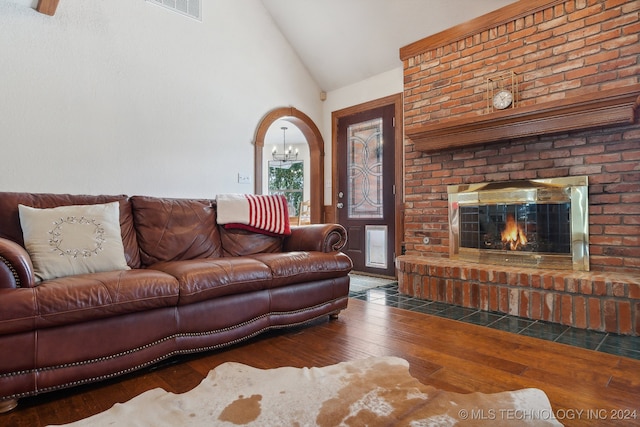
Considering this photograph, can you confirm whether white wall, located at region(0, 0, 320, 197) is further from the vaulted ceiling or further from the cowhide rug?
the cowhide rug

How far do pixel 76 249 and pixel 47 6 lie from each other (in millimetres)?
1989

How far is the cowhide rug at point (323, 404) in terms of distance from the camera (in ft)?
4.31

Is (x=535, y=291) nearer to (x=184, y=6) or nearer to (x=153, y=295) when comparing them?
(x=153, y=295)

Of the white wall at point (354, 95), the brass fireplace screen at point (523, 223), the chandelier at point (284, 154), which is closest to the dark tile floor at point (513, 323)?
the brass fireplace screen at point (523, 223)

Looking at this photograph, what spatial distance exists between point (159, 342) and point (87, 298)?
40cm

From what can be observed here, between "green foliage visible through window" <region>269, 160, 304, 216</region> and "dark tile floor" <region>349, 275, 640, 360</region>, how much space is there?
5.46m

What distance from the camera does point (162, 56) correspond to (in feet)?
10.9

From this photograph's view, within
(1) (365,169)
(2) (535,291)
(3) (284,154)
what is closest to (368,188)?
(1) (365,169)

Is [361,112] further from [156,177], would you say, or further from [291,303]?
[291,303]

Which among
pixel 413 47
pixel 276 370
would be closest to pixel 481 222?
pixel 413 47

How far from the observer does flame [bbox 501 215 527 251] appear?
312cm

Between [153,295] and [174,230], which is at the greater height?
[174,230]

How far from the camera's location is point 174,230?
2592mm

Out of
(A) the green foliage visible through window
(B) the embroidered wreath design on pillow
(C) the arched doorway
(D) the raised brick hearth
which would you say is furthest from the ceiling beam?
(A) the green foliage visible through window
